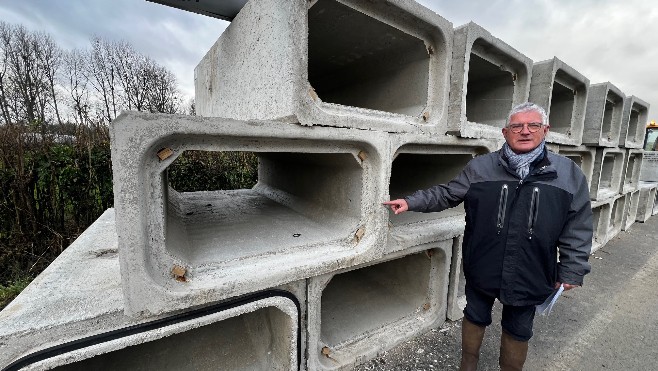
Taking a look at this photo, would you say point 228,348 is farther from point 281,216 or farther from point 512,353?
point 512,353

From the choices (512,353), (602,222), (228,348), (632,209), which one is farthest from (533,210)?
(632,209)

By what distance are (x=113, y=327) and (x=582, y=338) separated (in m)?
3.06

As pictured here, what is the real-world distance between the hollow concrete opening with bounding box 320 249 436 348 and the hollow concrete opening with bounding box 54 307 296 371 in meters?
0.41

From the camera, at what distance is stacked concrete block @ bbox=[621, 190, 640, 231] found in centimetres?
510

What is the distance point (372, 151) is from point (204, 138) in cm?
87

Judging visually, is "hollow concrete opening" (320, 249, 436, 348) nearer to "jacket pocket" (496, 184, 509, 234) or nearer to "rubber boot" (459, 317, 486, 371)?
"rubber boot" (459, 317, 486, 371)

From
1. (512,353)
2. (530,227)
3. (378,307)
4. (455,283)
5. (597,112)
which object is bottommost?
(378,307)

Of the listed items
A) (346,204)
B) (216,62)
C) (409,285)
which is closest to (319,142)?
(346,204)

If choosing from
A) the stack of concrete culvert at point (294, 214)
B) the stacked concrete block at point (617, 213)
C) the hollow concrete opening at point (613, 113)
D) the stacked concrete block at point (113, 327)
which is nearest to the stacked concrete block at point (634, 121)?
the hollow concrete opening at point (613, 113)

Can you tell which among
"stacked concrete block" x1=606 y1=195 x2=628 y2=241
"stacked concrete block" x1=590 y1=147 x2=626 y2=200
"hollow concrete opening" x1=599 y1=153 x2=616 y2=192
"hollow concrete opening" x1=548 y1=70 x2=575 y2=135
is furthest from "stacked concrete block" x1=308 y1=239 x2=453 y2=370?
"stacked concrete block" x1=606 y1=195 x2=628 y2=241

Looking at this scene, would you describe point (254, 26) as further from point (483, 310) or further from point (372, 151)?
point (483, 310)

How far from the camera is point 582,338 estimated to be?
222cm

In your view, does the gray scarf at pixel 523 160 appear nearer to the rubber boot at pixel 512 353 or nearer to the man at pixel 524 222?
the man at pixel 524 222

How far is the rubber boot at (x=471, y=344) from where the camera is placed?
5.86 ft
